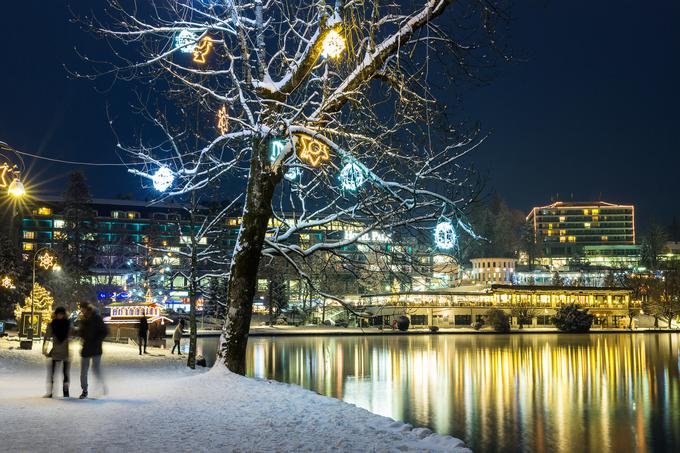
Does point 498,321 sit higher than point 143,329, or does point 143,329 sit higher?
point 143,329

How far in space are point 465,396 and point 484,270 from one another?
15316cm

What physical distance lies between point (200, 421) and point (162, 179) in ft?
22.2

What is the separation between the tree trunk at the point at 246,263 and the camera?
1702 centimetres

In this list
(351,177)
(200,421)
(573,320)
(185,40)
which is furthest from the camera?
(573,320)

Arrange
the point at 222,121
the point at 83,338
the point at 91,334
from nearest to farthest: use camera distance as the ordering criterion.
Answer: the point at 91,334, the point at 83,338, the point at 222,121

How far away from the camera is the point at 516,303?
110m

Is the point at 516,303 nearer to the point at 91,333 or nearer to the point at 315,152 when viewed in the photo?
the point at 315,152

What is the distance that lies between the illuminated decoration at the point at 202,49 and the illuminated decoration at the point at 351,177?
4.34 metres

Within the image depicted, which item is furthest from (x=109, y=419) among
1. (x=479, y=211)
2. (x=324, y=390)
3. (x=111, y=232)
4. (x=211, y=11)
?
(x=479, y=211)

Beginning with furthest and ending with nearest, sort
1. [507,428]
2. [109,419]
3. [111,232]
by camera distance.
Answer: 1. [111,232]
2. [507,428]
3. [109,419]

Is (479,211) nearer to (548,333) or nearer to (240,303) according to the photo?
(548,333)

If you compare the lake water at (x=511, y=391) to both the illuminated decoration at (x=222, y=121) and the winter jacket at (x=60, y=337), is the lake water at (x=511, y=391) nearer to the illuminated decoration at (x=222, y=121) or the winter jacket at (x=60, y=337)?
the illuminated decoration at (x=222, y=121)

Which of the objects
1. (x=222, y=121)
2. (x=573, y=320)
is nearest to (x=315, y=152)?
(x=222, y=121)

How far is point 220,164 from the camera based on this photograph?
17.0m
